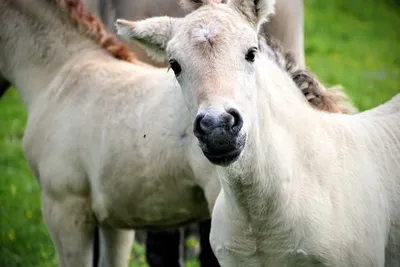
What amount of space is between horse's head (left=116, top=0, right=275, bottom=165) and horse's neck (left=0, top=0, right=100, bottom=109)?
1477mm

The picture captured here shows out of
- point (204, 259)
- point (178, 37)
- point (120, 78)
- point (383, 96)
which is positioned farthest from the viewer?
point (383, 96)

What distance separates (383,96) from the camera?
11.0m

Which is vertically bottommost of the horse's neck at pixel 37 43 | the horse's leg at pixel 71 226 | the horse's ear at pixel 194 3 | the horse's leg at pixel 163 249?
the horse's leg at pixel 163 249

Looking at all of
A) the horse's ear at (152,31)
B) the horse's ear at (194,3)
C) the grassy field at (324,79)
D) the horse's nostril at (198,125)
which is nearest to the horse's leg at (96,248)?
the grassy field at (324,79)

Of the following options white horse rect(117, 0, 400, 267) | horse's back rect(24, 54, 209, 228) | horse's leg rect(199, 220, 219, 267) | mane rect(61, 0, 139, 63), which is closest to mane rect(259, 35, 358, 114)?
white horse rect(117, 0, 400, 267)

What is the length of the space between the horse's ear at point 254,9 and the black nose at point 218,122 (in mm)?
663

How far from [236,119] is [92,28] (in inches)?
88.6

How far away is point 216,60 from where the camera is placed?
3.48 meters

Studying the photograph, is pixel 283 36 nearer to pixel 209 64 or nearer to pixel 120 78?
pixel 120 78

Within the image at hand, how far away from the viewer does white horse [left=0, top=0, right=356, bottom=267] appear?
14.7ft

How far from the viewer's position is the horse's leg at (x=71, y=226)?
4.85m

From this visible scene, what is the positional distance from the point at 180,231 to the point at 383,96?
6114 mm

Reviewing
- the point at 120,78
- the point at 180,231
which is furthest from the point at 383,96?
the point at 120,78

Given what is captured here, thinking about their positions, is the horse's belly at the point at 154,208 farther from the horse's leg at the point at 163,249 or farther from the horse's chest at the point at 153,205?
the horse's leg at the point at 163,249
